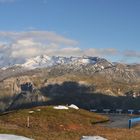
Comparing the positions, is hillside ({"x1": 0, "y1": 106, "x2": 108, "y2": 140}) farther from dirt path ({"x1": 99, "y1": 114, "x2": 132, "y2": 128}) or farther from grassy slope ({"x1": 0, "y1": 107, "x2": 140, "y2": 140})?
dirt path ({"x1": 99, "y1": 114, "x2": 132, "y2": 128})

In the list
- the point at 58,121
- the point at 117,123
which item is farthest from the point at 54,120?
the point at 117,123

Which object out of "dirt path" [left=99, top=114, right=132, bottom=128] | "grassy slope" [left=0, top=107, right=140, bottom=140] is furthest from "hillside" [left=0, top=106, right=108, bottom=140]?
"dirt path" [left=99, top=114, right=132, bottom=128]

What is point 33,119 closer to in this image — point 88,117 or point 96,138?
point 88,117

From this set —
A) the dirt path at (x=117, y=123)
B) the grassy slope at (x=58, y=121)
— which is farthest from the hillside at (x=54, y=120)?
the dirt path at (x=117, y=123)

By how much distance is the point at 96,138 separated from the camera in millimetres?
53281

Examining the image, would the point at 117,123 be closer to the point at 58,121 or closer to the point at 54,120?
the point at 58,121

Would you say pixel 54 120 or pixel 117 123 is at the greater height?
pixel 54 120

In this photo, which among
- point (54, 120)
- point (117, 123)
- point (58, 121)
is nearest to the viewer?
point (58, 121)

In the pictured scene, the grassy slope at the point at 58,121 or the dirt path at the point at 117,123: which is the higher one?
the grassy slope at the point at 58,121

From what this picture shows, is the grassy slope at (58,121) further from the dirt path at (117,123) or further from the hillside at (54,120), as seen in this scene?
the dirt path at (117,123)

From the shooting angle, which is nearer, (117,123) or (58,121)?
(58,121)

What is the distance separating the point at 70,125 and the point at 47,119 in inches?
273

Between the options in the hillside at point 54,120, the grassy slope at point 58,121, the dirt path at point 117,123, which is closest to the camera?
the grassy slope at point 58,121

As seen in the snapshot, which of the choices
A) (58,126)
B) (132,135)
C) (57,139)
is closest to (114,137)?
(132,135)
